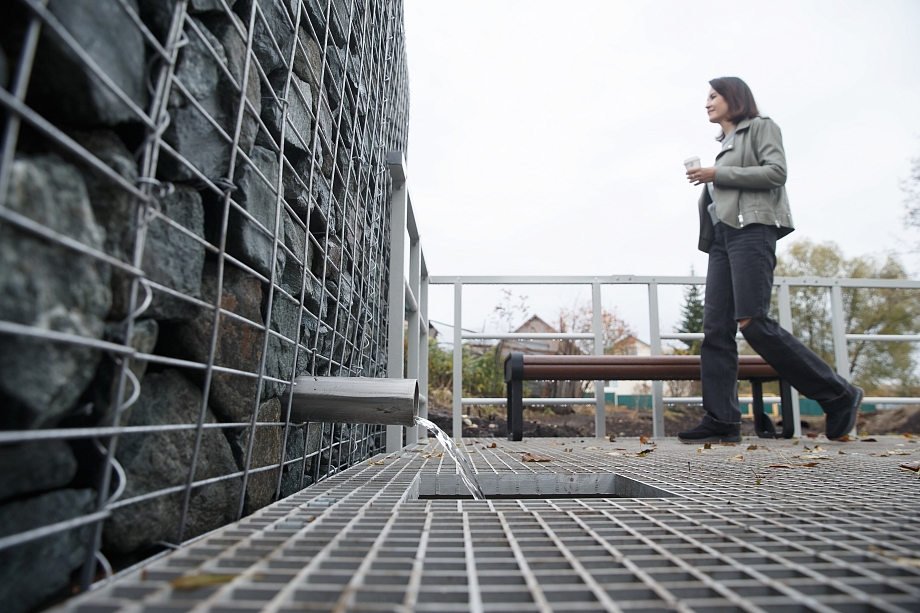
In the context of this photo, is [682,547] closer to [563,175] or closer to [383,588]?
[383,588]

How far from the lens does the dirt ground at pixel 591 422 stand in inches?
240

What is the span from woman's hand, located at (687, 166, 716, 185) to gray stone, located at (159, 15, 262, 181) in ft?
9.15

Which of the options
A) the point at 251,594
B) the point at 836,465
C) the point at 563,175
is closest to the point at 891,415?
the point at 563,175

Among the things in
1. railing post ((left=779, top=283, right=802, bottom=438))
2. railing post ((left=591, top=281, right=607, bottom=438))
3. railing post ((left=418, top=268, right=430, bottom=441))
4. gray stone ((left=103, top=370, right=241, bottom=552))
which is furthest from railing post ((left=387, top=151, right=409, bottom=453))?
railing post ((left=779, top=283, right=802, bottom=438))

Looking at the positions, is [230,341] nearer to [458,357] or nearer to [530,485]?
[530,485]

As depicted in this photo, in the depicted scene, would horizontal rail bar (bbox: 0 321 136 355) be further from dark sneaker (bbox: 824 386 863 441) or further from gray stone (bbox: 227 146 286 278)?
dark sneaker (bbox: 824 386 863 441)

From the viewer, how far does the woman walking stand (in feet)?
9.87

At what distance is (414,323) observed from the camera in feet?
12.6

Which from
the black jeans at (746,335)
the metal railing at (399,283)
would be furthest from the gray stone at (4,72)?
the black jeans at (746,335)

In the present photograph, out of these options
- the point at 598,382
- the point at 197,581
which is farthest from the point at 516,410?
the point at 197,581

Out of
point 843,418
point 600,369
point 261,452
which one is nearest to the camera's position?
point 261,452

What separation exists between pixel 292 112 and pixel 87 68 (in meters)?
0.82

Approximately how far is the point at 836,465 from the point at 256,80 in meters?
2.25

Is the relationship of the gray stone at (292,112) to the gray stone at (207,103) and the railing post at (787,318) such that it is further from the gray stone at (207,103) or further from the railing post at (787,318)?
the railing post at (787,318)
